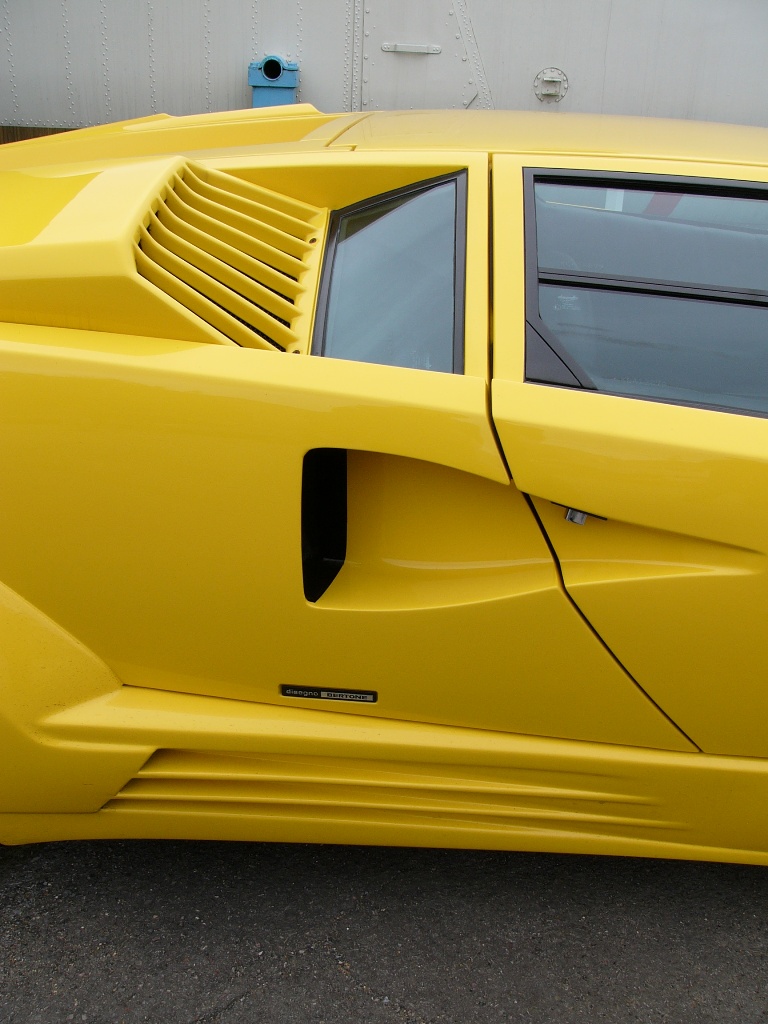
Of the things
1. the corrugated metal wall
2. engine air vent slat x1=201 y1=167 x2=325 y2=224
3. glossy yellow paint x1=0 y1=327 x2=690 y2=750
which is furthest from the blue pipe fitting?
glossy yellow paint x1=0 y1=327 x2=690 y2=750

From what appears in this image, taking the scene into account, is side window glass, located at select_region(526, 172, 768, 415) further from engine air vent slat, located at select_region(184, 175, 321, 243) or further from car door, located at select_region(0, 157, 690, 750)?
engine air vent slat, located at select_region(184, 175, 321, 243)

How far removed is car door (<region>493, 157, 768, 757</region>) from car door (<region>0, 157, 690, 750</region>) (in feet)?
0.19

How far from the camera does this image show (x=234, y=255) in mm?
1539

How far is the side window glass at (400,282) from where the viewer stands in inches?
56.5

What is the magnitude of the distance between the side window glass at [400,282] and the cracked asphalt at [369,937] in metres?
1.03

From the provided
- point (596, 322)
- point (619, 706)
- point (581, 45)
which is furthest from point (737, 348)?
point (581, 45)

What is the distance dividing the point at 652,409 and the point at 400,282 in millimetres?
486

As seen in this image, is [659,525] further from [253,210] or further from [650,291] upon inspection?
[253,210]

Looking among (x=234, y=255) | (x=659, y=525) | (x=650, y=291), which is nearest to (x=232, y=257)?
(x=234, y=255)

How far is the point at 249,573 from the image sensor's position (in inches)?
54.7

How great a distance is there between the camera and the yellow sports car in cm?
132

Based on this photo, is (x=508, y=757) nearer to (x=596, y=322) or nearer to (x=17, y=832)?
(x=596, y=322)

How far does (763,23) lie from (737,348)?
3.20 m

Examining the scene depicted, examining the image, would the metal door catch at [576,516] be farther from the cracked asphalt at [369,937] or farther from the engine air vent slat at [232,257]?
the cracked asphalt at [369,937]
